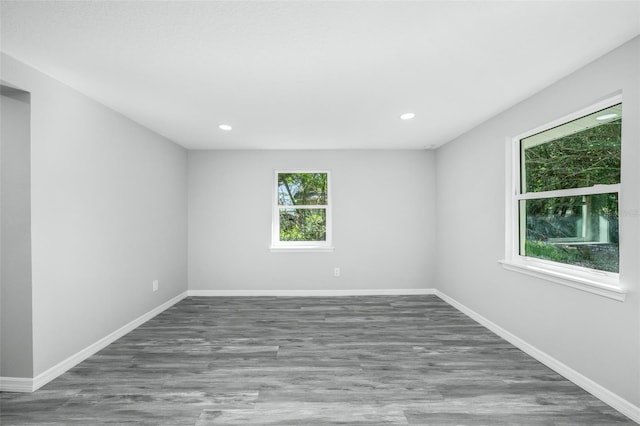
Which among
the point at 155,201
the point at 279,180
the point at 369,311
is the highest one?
the point at 279,180

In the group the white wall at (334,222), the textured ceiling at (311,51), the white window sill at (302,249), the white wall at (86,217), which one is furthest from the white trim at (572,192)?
the white wall at (86,217)

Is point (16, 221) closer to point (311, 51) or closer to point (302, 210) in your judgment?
point (311, 51)

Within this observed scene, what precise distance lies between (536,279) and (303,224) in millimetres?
3125

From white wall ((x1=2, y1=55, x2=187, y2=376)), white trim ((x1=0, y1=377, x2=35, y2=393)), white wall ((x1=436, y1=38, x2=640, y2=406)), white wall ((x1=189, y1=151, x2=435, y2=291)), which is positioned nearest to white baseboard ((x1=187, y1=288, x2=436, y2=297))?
white wall ((x1=189, y1=151, x2=435, y2=291))

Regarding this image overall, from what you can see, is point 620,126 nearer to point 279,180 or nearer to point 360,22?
point 360,22

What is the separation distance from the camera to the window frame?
2.06 meters

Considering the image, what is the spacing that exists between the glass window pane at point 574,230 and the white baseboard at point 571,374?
793 millimetres

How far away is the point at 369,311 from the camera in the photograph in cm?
398

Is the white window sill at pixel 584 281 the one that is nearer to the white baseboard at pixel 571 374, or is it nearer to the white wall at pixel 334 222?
the white baseboard at pixel 571 374

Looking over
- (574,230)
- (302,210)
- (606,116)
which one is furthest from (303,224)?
(606,116)

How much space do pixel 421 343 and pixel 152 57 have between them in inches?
128

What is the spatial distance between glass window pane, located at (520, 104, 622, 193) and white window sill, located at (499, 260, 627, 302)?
2.26 feet

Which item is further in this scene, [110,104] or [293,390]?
[110,104]

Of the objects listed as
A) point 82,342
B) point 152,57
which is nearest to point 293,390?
point 82,342
